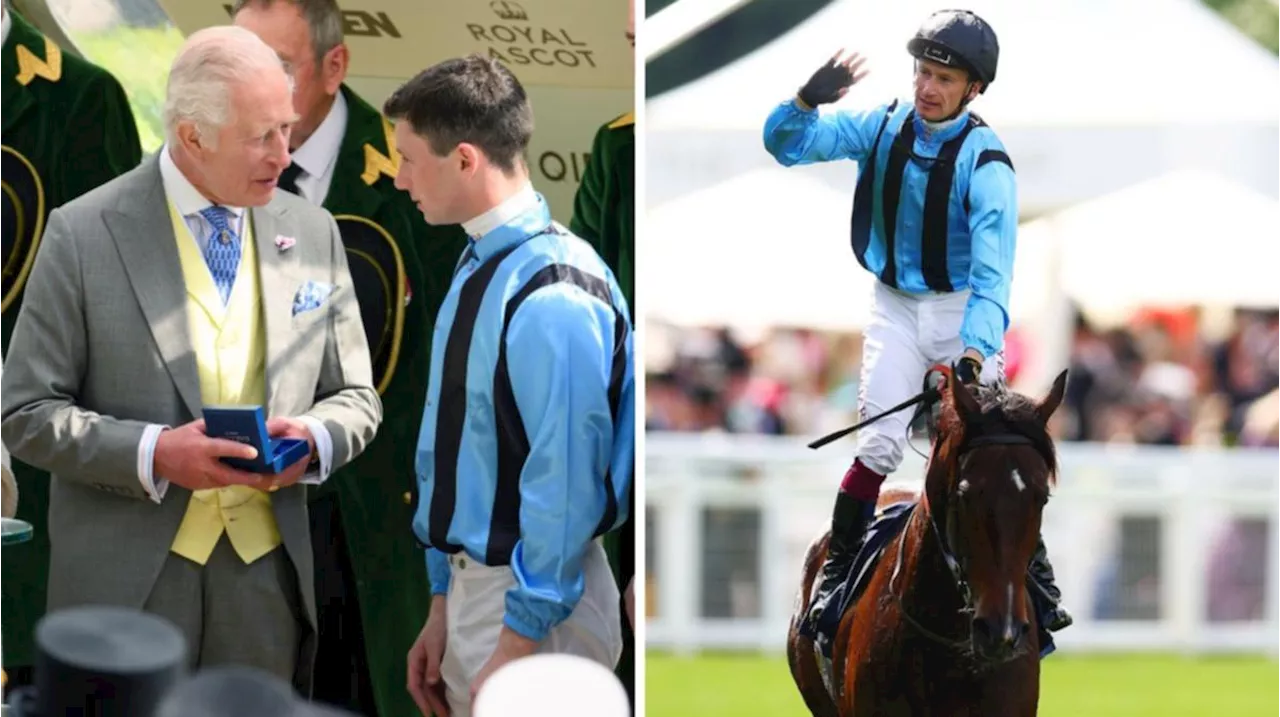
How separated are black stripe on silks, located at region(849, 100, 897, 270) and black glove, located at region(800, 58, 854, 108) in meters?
0.12

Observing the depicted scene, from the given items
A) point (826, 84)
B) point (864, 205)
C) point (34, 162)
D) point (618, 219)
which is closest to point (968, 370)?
point (864, 205)

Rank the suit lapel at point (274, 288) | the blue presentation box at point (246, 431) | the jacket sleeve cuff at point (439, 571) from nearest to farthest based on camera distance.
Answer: the blue presentation box at point (246, 431), the suit lapel at point (274, 288), the jacket sleeve cuff at point (439, 571)

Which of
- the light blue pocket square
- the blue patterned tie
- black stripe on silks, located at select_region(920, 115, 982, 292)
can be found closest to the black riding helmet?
black stripe on silks, located at select_region(920, 115, 982, 292)

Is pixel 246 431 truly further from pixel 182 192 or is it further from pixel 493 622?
pixel 493 622

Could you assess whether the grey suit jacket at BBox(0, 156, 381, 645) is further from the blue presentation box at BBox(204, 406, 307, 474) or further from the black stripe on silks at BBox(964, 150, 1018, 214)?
the black stripe on silks at BBox(964, 150, 1018, 214)

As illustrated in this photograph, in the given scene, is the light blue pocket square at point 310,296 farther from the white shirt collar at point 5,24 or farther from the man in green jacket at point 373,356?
the white shirt collar at point 5,24

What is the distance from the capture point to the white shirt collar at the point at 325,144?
3.57 meters

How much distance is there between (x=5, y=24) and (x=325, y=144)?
703mm

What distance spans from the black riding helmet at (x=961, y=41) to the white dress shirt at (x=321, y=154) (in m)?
1.23

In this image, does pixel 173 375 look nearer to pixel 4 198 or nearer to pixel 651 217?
pixel 4 198

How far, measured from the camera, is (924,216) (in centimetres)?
358

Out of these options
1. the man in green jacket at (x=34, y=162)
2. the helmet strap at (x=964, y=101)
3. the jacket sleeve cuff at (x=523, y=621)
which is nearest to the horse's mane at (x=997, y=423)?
the helmet strap at (x=964, y=101)

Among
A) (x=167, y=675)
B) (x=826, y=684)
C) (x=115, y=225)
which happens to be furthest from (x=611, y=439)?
(x=167, y=675)

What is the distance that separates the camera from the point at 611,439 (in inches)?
141
